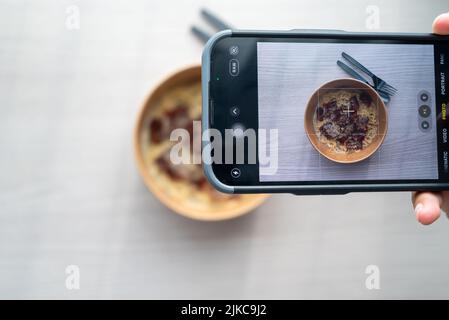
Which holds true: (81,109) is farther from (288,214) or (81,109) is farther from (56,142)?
(288,214)

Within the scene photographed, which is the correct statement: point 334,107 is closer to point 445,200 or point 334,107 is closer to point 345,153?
point 345,153

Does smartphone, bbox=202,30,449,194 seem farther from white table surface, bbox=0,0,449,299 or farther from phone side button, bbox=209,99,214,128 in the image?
white table surface, bbox=0,0,449,299

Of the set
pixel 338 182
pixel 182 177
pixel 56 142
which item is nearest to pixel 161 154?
pixel 182 177

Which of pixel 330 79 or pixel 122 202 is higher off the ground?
pixel 330 79

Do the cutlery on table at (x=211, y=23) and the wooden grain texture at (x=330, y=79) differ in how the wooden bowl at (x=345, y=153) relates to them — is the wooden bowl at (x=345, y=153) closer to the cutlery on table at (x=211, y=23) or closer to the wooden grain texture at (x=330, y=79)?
the wooden grain texture at (x=330, y=79)

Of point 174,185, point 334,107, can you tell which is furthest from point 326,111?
point 174,185

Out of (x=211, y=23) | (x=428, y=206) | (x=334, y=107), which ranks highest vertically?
(x=211, y=23)
